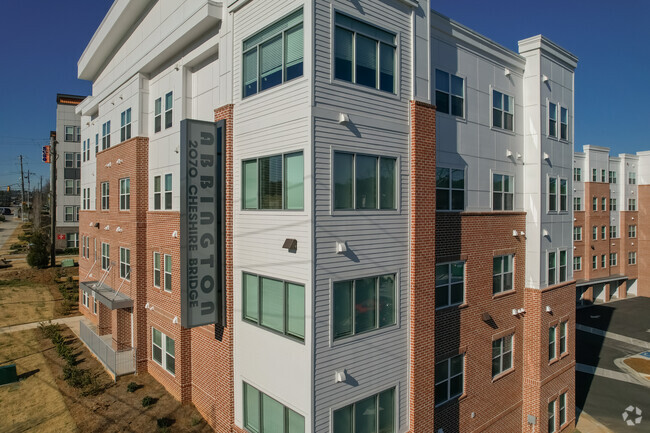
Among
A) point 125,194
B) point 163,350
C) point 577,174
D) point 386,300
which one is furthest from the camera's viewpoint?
point 577,174

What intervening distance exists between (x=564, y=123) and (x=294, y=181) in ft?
48.7

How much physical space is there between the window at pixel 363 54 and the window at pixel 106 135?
1705 centimetres

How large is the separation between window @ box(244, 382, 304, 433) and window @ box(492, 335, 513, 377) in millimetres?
7071

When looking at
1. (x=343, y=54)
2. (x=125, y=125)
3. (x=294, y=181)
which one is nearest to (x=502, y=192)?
(x=343, y=54)

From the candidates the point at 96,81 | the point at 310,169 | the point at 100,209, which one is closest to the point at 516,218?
the point at 310,169

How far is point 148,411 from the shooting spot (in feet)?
46.6

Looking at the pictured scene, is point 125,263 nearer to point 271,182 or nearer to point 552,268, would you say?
point 271,182

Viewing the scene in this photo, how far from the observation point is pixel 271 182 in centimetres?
969

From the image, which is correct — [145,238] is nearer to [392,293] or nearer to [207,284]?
[207,284]

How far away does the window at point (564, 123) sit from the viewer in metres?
17.3

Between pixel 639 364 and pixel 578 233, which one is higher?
pixel 578 233

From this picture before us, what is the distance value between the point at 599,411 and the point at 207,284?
67.5 ft

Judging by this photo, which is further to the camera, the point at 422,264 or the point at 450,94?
the point at 450,94

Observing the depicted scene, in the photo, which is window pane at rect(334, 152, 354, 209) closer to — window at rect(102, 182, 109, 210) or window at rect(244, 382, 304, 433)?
window at rect(244, 382, 304, 433)
